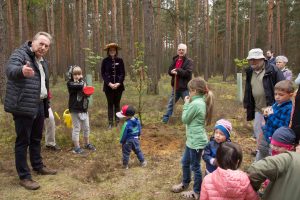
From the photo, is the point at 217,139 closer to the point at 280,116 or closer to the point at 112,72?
the point at 280,116

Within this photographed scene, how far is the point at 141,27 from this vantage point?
32.0m

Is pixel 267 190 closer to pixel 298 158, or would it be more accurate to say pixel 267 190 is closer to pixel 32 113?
pixel 298 158

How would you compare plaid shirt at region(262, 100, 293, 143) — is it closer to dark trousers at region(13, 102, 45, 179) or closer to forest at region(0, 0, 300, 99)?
dark trousers at region(13, 102, 45, 179)

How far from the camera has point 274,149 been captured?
3262 mm

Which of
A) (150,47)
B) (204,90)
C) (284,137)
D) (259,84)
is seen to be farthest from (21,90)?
(150,47)

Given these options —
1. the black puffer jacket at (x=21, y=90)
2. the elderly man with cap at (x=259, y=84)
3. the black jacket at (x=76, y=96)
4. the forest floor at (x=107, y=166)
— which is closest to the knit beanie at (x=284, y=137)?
the elderly man with cap at (x=259, y=84)

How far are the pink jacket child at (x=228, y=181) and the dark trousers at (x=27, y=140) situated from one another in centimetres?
271

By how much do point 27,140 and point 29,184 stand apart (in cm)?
62

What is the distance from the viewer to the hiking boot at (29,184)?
4.64 m

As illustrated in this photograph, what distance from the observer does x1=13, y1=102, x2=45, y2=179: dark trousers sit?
453cm

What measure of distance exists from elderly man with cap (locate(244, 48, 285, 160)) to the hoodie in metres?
2.15

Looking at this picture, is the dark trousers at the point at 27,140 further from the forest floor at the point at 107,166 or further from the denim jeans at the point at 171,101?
the denim jeans at the point at 171,101

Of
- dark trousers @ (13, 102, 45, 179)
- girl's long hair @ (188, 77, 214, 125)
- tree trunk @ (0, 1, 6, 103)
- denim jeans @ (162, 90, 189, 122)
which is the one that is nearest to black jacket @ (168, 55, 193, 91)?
denim jeans @ (162, 90, 189, 122)

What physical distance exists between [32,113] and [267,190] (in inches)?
123
